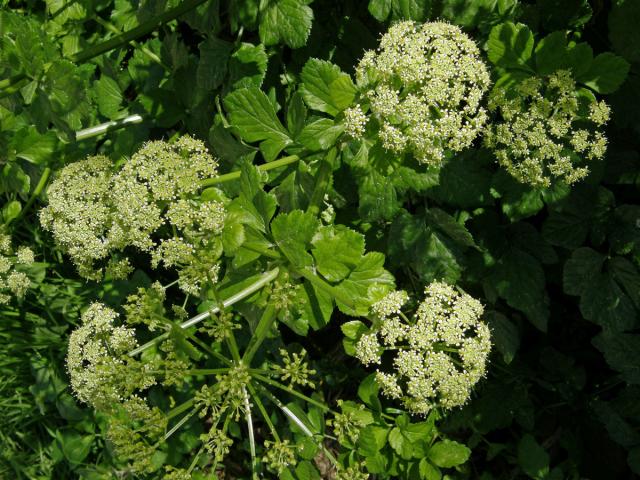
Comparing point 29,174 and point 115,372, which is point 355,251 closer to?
point 115,372

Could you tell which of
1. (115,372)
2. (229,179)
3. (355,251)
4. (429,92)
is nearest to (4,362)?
(115,372)

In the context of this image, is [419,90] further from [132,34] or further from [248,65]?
[132,34]

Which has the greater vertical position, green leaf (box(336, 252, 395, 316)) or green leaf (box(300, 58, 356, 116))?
green leaf (box(300, 58, 356, 116))

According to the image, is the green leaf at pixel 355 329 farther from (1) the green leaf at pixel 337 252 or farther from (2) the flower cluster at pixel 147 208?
(2) the flower cluster at pixel 147 208

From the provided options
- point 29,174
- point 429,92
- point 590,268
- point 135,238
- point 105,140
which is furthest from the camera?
point 105,140

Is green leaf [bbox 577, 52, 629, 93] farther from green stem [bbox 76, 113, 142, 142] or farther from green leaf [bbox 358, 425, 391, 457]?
green stem [bbox 76, 113, 142, 142]

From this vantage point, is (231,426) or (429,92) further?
(231,426)

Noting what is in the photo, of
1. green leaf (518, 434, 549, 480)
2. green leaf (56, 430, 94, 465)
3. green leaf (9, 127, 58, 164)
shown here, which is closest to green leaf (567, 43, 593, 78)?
green leaf (518, 434, 549, 480)
